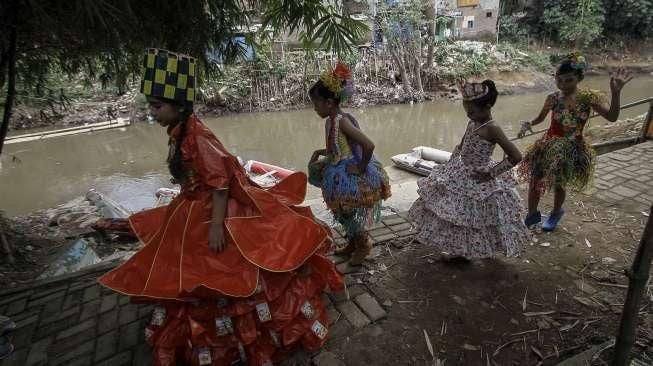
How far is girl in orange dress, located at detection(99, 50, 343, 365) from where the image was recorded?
1.93 m

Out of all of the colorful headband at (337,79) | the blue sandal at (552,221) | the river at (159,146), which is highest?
the colorful headband at (337,79)

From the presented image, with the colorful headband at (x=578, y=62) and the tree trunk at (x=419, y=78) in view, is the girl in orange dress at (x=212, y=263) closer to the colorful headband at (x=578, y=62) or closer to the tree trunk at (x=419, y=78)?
the colorful headband at (x=578, y=62)

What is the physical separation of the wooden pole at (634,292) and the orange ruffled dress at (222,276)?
1.48 meters

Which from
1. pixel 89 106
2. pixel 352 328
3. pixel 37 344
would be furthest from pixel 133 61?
pixel 89 106

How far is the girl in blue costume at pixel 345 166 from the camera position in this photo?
2.50 m

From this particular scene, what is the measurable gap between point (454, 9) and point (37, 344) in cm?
2095

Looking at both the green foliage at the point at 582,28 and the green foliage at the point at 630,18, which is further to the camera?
the green foliage at the point at 630,18

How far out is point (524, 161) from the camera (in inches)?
138

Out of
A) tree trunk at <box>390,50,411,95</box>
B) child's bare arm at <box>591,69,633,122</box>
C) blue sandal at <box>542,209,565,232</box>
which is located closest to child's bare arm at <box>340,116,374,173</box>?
child's bare arm at <box>591,69,633,122</box>

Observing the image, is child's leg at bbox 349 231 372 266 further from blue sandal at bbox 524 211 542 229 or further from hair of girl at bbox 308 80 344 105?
blue sandal at bbox 524 211 542 229

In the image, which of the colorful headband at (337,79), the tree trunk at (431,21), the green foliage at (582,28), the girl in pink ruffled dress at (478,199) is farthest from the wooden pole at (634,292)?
the green foliage at (582,28)

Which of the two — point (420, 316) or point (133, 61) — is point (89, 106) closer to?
point (133, 61)

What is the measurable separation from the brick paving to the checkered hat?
60.0 inches

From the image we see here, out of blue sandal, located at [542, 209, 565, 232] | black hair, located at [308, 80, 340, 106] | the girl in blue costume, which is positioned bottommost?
blue sandal, located at [542, 209, 565, 232]
